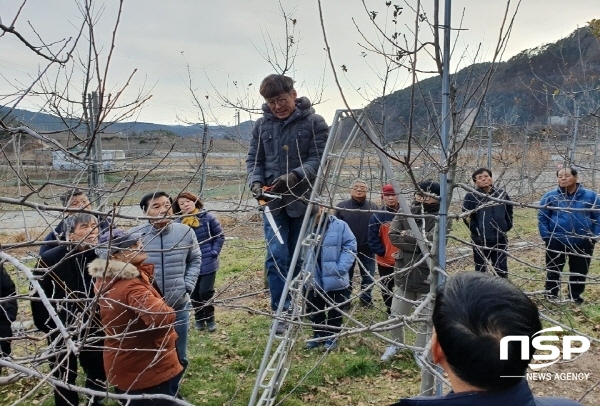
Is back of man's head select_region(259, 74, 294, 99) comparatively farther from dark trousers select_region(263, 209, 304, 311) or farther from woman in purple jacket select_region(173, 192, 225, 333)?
woman in purple jacket select_region(173, 192, 225, 333)

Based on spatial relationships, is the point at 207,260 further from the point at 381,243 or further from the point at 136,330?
the point at 136,330

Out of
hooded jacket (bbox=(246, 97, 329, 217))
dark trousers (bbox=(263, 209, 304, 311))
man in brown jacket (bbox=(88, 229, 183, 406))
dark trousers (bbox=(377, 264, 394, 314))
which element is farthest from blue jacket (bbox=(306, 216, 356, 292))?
man in brown jacket (bbox=(88, 229, 183, 406))

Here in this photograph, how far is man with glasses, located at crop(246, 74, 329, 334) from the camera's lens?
3.66 metres

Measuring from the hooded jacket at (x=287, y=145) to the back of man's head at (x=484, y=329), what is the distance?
238 centimetres

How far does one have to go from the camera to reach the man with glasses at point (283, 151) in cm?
366

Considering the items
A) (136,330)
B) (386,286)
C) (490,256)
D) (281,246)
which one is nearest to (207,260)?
(281,246)

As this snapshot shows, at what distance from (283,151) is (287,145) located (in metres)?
0.08

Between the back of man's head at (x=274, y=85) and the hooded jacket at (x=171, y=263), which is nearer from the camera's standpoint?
the back of man's head at (x=274, y=85)

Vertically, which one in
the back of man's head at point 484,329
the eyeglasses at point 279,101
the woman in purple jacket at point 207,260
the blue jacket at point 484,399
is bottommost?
the woman in purple jacket at point 207,260

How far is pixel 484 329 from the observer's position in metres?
1.28

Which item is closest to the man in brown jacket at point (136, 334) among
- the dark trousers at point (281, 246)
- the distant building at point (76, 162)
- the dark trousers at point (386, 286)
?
the distant building at point (76, 162)

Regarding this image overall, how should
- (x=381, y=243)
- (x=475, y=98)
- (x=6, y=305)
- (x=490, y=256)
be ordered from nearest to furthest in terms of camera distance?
1. (x=475, y=98)
2. (x=6, y=305)
3. (x=490, y=256)
4. (x=381, y=243)

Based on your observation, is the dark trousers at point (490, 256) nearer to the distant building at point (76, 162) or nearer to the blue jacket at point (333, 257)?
the blue jacket at point (333, 257)

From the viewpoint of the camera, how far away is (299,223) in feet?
12.7
